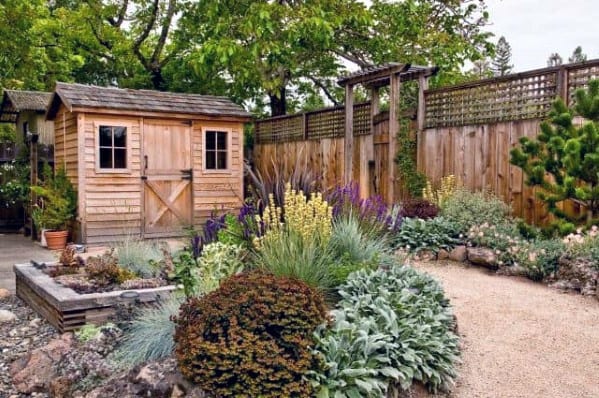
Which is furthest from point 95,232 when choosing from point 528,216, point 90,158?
point 528,216

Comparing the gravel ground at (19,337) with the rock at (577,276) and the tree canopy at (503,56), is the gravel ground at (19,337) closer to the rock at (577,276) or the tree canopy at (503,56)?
the rock at (577,276)

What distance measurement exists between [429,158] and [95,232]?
17.6 ft

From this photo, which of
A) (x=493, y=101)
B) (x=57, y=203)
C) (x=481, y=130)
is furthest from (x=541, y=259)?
(x=57, y=203)

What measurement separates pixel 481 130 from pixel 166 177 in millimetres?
5236

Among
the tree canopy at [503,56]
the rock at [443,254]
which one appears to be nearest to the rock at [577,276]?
the rock at [443,254]

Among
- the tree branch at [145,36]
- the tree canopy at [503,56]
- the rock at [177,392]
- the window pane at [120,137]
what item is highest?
the tree canopy at [503,56]

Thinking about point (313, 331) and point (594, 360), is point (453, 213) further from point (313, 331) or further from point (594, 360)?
point (313, 331)

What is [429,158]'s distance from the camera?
805cm

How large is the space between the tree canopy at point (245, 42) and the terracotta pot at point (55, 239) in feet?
9.83

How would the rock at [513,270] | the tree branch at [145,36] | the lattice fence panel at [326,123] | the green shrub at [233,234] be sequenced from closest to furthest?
1. the green shrub at [233,234]
2. the rock at [513,270]
3. the lattice fence panel at [326,123]
4. the tree branch at [145,36]

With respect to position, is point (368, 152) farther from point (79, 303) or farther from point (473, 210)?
point (79, 303)

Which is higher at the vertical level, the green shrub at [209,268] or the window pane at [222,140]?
the window pane at [222,140]

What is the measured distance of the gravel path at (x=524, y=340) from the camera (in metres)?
3.12

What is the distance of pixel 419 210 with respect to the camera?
6887 mm
